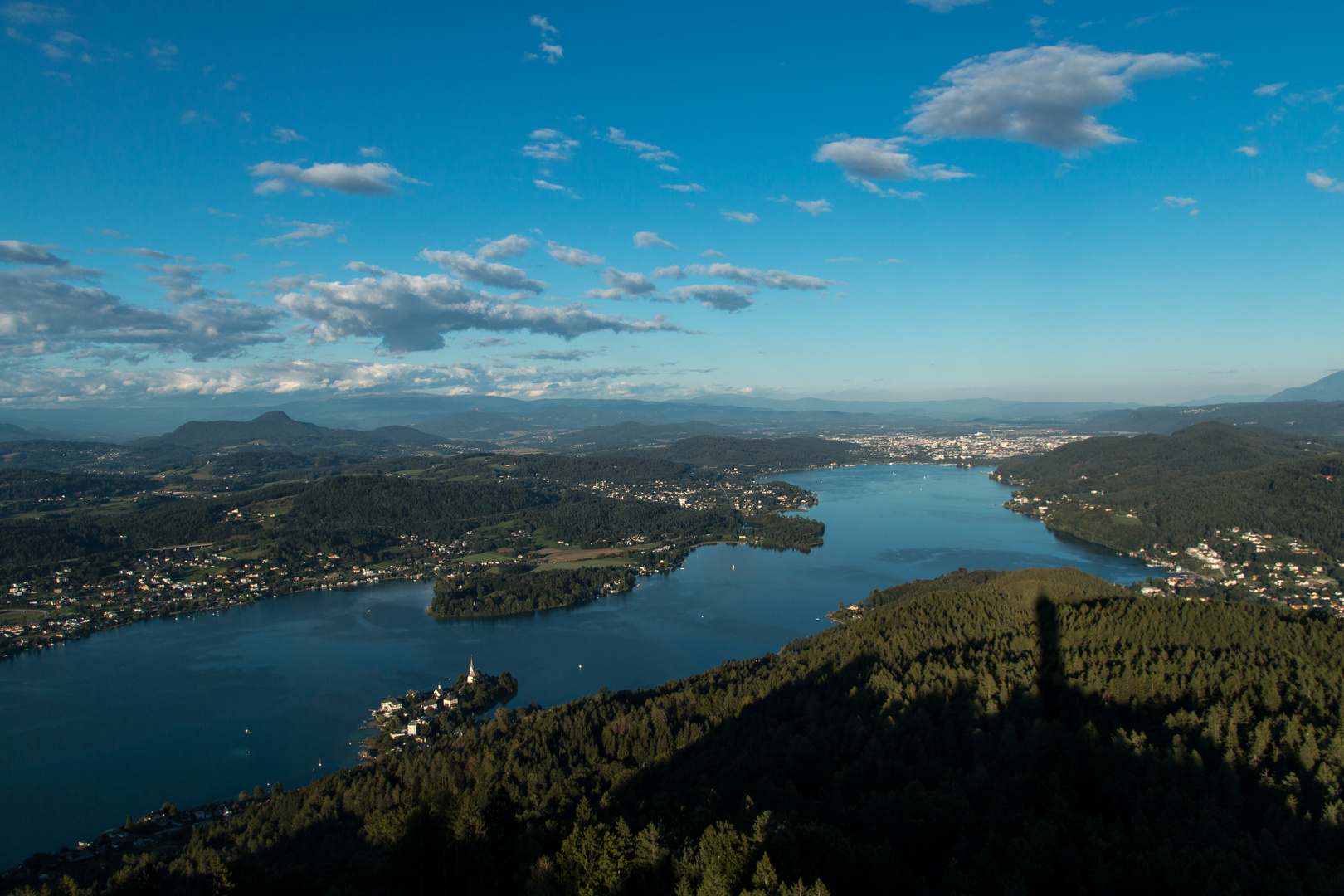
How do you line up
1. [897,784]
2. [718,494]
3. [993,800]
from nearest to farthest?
[993,800] → [897,784] → [718,494]

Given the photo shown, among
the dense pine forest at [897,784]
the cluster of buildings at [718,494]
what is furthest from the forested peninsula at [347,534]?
the dense pine forest at [897,784]

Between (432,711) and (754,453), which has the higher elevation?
(754,453)

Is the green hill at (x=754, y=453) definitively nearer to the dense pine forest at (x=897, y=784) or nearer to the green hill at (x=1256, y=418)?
the green hill at (x=1256, y=418)

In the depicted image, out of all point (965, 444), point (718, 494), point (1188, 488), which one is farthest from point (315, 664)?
point (965, 444)

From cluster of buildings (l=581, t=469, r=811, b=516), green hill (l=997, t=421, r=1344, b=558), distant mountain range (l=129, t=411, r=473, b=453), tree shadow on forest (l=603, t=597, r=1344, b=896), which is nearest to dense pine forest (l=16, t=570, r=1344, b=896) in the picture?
tree shadow on forest (l=603, t=597, r=1344, b=896)

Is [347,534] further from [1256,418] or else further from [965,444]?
[1256,418]

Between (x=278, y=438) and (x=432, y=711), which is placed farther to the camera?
(x=278, y=438)

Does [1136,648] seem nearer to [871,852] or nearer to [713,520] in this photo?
[871,852]
